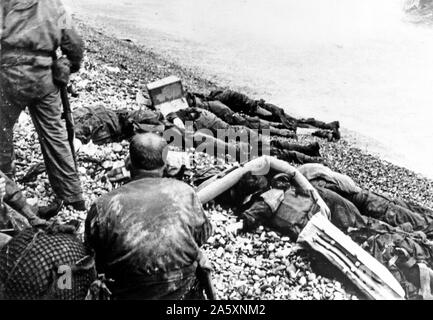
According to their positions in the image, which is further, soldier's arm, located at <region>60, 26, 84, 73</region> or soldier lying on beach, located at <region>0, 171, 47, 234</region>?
soldier's arm, located at <region>60, 26, 84, 73</region>

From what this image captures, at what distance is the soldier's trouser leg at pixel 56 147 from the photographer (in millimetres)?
4438

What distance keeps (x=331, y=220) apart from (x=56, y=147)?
288 centimetres

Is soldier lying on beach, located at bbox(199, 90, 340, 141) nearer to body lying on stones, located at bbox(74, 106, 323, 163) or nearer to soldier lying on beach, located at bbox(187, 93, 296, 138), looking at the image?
soldier lying on beach, located at bbox(187, 93, 296, 138)

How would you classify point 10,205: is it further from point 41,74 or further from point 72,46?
point 72,46

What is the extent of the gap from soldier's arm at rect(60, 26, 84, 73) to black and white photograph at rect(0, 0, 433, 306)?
0.5 inches

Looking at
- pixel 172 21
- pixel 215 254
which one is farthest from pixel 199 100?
pixel 172 21

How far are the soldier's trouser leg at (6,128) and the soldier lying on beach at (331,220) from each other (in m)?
2.18

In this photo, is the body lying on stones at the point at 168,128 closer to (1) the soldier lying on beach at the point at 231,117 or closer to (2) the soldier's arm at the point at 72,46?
(1) the soldier lying on beach at the point at 231,117

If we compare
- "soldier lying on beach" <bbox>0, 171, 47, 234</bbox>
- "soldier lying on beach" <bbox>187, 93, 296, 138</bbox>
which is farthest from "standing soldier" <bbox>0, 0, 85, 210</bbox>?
"soldier lying on beach" <bbox>187, 93, 296, 138</bbox>

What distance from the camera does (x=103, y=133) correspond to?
19.6 feet

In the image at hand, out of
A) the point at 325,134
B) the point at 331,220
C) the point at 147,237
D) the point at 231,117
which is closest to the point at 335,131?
the point at 325,134

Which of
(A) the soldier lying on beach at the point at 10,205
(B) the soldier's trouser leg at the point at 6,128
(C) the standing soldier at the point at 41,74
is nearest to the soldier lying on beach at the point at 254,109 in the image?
(C) the standing soldier at the point at 41,74

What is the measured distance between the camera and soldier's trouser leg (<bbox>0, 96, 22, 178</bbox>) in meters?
4.42

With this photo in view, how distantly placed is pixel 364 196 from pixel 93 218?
381 cm
